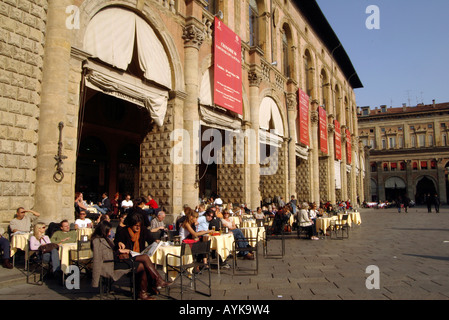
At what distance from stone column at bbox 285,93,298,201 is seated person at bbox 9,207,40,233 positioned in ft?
54.9

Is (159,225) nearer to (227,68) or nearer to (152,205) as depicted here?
(152,205)

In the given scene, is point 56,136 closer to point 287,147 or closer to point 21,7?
point 21,7

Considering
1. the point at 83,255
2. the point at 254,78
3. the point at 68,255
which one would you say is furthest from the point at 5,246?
the point at 254,78

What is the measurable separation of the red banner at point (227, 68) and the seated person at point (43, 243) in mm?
9081

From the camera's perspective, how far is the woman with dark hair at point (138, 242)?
17.6 ft

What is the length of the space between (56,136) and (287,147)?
16.6 m

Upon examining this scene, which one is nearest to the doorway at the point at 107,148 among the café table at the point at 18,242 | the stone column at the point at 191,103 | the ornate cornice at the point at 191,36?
the stone column at the point at 191,103

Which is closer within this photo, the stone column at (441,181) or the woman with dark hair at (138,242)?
the woman with dark hair at (138,242)

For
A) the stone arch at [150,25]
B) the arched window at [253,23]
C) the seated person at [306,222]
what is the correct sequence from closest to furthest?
the stone arch at [150,25]
the seated person at [306,222]
the arched window at [253,23]

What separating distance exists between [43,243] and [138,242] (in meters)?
2.29

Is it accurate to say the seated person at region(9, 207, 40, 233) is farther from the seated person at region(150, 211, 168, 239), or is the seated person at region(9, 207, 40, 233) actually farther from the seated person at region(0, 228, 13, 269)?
the seated person at region(150, 211, 168, 239)

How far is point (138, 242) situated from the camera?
5918 millimetres

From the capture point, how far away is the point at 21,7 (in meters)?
7.82

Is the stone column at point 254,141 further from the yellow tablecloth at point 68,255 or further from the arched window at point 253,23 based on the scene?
the yellow tablecloth at point 68,255
